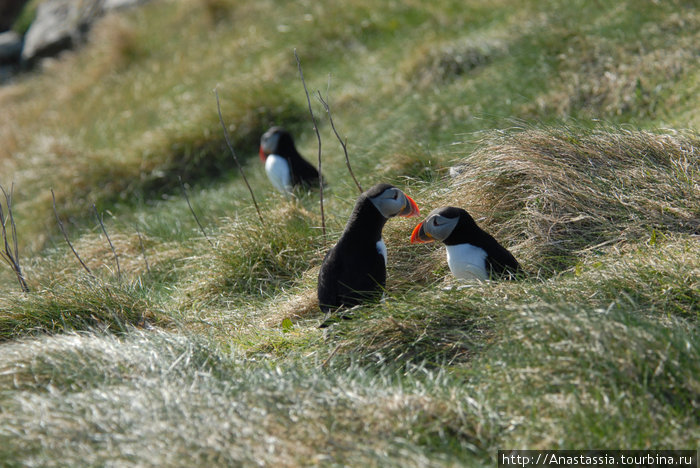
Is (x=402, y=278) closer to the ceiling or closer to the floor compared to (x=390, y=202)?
closer to the floor

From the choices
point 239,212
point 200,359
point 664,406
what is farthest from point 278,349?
point 239,212

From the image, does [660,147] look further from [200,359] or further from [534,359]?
[200,359]

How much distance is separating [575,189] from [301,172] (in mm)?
2972

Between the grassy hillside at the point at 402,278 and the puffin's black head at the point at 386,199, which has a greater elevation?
the puffin's black head at the point at 386,199

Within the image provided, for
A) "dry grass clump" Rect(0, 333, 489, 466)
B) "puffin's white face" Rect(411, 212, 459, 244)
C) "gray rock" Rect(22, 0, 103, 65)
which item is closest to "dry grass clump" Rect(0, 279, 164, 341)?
"dry grass clump" Rect(0, 333, 489, 466)

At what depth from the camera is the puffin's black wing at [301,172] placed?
6605mm

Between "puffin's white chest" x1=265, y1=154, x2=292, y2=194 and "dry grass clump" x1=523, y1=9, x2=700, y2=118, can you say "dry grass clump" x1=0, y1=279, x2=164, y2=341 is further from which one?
"dry grass clump" x1=523, y1=9, x2=700, y2=118

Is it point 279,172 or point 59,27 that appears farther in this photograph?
point 59,27

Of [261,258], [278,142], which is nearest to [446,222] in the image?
[261,258]

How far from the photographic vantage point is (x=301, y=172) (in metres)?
6.67

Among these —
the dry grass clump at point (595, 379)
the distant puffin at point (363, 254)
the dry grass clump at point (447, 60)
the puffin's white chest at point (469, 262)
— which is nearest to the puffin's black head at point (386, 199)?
the distant puffin at point (363, 254)

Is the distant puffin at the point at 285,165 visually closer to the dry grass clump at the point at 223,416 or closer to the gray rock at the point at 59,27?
the dry grass clump at the point at 223,416

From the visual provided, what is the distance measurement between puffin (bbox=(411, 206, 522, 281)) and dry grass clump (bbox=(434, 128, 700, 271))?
33cm

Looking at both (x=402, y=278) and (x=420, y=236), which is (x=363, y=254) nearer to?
(x=420, y=236)
